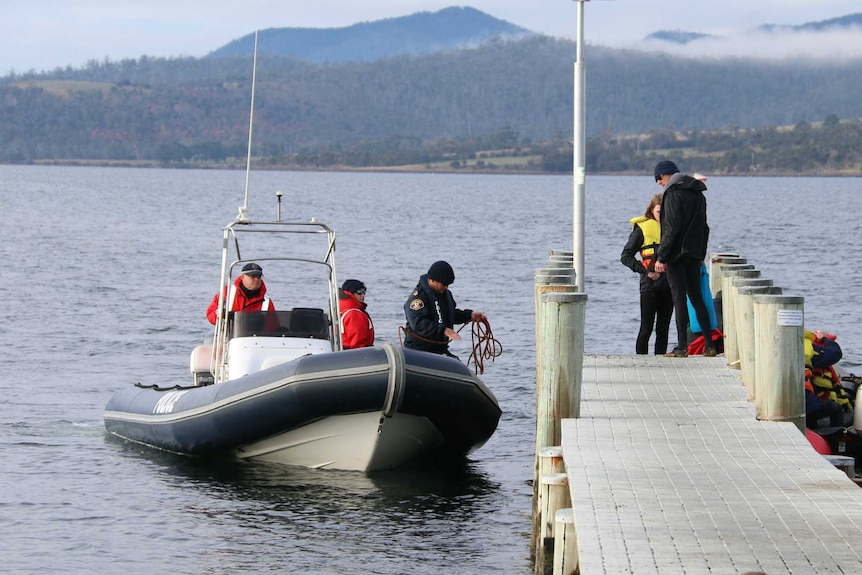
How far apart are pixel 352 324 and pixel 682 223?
3.24 meters

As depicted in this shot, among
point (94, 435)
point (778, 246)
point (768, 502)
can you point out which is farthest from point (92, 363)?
point (778, 246)

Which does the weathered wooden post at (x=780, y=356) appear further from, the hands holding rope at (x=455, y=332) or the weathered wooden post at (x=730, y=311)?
the hands holding rope at (x=455, y=332)

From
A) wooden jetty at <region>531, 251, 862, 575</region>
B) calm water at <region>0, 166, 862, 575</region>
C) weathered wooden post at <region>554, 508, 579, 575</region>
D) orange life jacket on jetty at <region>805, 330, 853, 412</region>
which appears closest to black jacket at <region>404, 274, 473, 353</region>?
wooden jetty at <region>531, 251, 862, 575</region>

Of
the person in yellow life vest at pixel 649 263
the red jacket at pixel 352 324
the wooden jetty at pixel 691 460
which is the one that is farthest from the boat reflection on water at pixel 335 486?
the person in yellow life vest at pixel 649 263

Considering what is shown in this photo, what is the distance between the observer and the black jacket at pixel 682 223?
35.7ft

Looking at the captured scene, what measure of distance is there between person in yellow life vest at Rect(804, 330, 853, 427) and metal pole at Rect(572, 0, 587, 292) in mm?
3130

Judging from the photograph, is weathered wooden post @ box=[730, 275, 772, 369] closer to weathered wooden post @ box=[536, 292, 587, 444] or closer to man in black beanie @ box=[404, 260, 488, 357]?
weathered wooden post @ box=[536, 292, 587, 444]

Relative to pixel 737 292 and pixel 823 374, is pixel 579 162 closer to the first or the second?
pixel 737 292

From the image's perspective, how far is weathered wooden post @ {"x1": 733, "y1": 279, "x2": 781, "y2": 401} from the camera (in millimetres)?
9367

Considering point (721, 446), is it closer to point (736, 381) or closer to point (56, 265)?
point (736, 381)

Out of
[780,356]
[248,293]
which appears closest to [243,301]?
[248,293]

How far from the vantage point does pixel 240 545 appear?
9.95 m

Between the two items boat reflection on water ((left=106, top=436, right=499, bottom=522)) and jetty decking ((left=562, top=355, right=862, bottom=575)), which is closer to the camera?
jetty decking ((left=562, top=355, right=862, bottom=575))

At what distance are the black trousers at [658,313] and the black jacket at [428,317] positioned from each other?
1725mm
